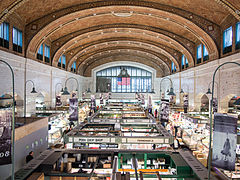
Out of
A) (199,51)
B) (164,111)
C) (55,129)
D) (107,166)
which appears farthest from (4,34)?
(199,51)

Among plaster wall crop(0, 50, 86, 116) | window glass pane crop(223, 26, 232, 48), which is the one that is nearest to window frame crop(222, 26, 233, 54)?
window glass pane crop(223, 26, 232, 48)

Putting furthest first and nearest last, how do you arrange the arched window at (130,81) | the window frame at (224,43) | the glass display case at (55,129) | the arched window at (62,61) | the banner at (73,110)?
the arched window at (130,81)
the arched window at (62,61)
the window frame at (224,43)
the glass display case at (55,129)
the banner at (73,110)

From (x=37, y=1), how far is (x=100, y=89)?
2543 centimetres

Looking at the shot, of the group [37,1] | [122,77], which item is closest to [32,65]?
[37,1]

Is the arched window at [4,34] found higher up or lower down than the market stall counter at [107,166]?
higher up

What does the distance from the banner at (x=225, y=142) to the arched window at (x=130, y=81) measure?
33163 mm

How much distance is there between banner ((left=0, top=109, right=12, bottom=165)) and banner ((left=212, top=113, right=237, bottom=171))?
4818 mm

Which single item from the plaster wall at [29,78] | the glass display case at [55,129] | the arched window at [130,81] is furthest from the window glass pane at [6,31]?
the arched window at [130,81]

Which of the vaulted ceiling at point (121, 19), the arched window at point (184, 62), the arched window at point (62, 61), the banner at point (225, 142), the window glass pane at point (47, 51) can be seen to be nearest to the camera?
the banner at point (225, 142)

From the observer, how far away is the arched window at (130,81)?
3810 centimetres

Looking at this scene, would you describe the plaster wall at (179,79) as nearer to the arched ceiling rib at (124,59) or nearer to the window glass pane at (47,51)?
the window glass pane at (47,51)

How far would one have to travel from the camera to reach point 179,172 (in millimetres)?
4613

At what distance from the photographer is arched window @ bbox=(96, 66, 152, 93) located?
38100 millimetres

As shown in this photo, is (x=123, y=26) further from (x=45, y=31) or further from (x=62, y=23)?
(x=45, y=31)
